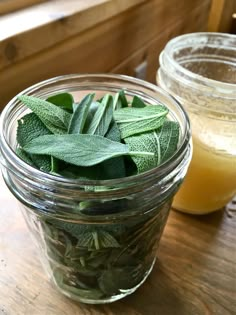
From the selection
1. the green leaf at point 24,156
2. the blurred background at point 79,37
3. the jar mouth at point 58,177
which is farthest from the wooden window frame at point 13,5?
the green leaf at point 24,156

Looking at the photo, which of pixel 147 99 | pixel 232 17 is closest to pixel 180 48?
pixel 147 99

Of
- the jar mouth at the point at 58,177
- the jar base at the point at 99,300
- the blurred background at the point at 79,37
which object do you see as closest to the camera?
the jar mouth at the point at 58,177

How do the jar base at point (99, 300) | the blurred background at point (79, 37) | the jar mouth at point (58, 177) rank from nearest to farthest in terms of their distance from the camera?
the jar mouth at point (58, 177) → the jar base at point (99, 300) → the blurred background at point (79, 37)

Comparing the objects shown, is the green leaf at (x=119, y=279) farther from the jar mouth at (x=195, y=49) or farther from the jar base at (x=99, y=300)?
the jar mouth at (x=195, y=49)

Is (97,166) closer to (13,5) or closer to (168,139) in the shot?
(168,139)

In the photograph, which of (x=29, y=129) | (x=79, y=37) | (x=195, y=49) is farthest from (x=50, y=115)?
(x=79, y=37)

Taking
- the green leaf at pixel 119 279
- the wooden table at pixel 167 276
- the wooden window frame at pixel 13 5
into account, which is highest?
the wooden window frame at pixel 13 5

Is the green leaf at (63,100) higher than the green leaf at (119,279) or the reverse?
higher
